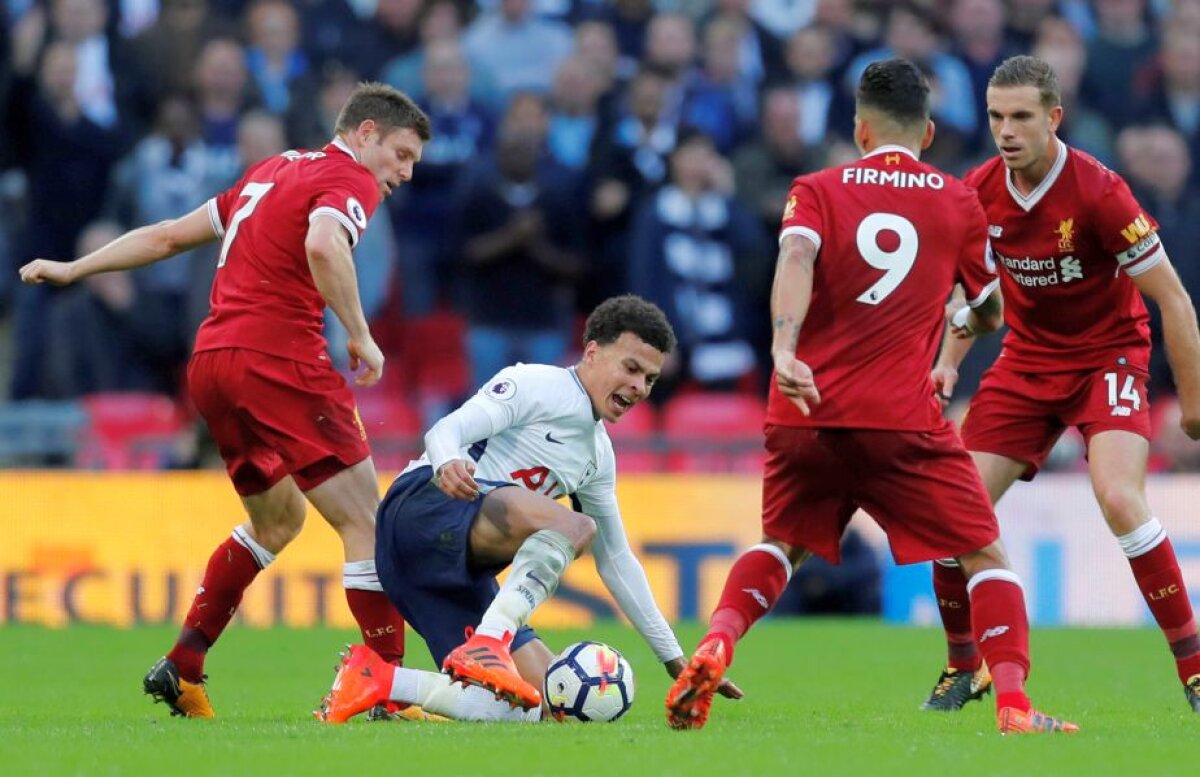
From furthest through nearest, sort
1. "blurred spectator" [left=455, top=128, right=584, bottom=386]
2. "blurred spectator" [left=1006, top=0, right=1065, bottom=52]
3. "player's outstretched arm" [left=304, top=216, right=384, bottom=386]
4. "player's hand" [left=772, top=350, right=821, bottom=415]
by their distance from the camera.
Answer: "blurred spectator" [left=1006, top=0, right=1065, bottom=52] < "blurred spectator" [left=455, top=128, right=584, bottom=386] < "player's outstretched arm" [left=304, top=216, right=384, bottom=386] < "player's hand" [left=772, top=350, right=821, bottom=415]

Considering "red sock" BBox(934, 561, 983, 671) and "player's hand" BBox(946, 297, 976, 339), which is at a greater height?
"player's hand" BBox(946, 297, 976, 339)

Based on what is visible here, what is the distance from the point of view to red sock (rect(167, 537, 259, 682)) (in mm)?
7879

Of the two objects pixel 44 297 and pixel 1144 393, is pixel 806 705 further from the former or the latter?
pixel 44 297

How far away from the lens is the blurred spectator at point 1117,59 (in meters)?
16.8

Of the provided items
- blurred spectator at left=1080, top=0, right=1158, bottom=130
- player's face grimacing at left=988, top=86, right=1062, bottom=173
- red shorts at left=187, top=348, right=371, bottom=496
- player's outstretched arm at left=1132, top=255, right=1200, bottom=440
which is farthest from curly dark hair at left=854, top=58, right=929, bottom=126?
blurred spectator at left=1080, top=0, right=1158, bottom=130

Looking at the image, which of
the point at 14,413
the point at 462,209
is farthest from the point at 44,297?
the point at 462,209

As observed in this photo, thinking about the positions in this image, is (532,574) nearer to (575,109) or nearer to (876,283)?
(876,283)

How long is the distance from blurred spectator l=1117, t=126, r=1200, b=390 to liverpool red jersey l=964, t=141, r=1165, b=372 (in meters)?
7.23

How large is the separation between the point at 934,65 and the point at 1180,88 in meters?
2.20

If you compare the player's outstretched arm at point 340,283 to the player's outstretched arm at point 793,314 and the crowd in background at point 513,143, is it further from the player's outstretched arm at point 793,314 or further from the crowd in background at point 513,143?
the crowd in background at point 513,143

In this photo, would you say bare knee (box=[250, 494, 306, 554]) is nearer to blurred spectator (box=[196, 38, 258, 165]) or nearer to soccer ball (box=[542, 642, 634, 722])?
soccer ball (box=[542, 642, 634, 722])

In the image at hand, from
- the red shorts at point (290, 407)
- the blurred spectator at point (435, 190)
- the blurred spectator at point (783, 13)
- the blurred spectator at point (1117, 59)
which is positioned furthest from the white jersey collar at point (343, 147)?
the blurred spectator at point (1117, 59)

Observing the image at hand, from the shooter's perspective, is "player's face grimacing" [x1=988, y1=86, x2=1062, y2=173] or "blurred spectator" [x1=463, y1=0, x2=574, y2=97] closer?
"player's face grimacing" [x1=988, y1=86, x2=1062, y2=173]

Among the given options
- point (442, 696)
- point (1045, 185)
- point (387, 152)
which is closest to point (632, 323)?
point (387, 152)
